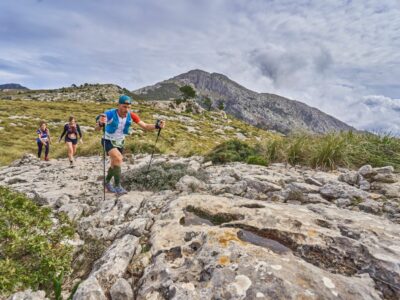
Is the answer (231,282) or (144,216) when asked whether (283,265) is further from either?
(144,216)

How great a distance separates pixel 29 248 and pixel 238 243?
9.27ft

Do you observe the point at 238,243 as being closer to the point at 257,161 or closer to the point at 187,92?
the point at 257,161

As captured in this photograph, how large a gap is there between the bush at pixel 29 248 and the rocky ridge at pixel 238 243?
21 cm

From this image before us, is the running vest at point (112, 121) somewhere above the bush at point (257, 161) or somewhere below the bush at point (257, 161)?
above

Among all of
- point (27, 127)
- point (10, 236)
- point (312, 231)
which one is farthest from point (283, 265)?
point (27, 127)

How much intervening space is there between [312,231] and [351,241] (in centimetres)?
48

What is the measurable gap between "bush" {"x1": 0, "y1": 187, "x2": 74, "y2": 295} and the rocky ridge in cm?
21

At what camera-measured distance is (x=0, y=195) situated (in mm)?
5148

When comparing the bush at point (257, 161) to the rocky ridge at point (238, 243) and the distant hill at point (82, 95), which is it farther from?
the distant hill at point (82, 95)

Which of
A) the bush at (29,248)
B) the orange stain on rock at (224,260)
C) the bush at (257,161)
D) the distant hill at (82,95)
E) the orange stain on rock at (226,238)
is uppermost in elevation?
the distant hill at (82,95)

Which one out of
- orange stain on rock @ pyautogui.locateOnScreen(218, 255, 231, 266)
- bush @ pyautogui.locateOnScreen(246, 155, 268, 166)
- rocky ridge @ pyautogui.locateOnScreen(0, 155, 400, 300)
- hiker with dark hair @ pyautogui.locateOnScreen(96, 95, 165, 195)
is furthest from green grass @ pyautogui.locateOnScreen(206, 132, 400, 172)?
orange stain on rock @ pyautogui.locateOnScreen(218, 255, 231, 266)

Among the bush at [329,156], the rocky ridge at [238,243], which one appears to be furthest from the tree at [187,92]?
the rocky ridge at [238,243]

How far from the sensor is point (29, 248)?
367cm

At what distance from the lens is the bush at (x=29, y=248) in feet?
10.5
